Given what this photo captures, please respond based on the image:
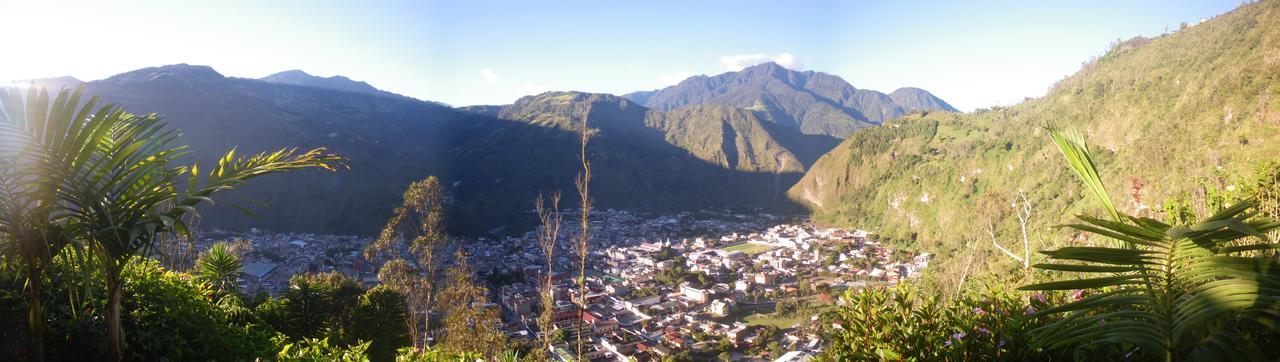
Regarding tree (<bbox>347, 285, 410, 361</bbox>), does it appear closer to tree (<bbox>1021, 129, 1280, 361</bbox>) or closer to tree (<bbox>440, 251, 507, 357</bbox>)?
tree (<bbox>440, 251, 507, 357</bbox>)

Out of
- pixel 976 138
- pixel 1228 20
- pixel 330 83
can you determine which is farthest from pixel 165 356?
pixel 330 83

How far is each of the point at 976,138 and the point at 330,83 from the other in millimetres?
134992

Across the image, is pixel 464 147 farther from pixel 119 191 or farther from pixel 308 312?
pixel 119 191

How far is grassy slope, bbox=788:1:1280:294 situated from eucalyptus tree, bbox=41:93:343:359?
9.45 metres

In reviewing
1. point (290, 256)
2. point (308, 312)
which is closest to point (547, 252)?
point (308, 312)

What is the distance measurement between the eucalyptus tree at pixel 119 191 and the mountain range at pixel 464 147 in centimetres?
1824

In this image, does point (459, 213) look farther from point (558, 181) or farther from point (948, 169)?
point (948, 169)

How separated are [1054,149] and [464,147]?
72277 millimetres

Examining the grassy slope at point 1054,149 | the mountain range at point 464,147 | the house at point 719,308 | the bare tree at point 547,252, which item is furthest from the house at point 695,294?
the bare tree at point 547,252

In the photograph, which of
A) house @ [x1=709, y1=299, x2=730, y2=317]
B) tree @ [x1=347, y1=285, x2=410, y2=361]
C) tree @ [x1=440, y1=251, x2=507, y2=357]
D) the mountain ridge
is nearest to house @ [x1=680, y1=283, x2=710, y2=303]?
house @ [x1=709, y1=299, x2=730, y2=317]

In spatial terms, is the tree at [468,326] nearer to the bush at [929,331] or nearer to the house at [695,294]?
the bush at [929,331]

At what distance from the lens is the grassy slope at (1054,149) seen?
2073 cm

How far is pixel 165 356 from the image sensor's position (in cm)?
274

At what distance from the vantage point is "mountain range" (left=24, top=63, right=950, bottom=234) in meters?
37.9
